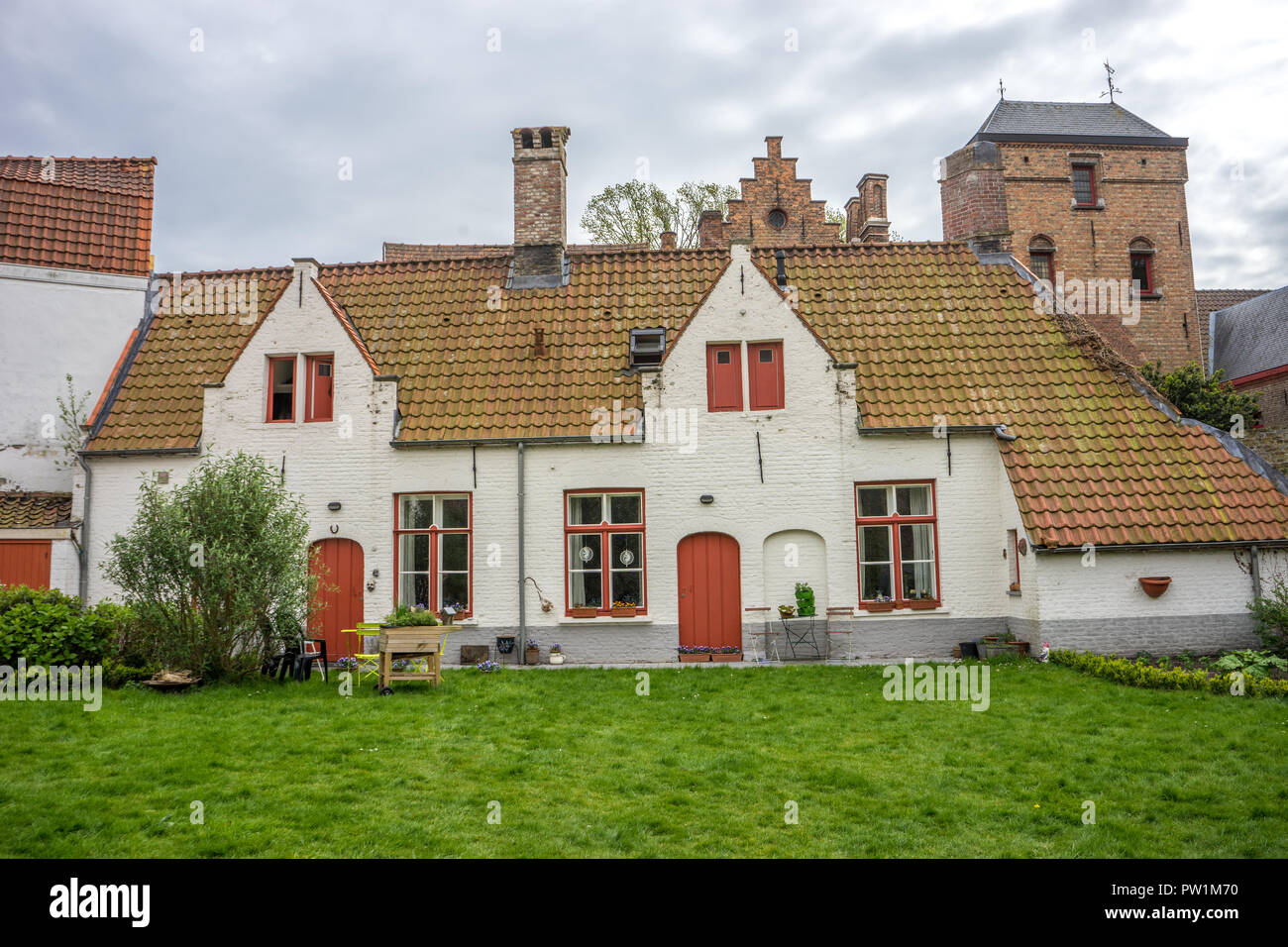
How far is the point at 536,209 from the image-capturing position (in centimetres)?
1827

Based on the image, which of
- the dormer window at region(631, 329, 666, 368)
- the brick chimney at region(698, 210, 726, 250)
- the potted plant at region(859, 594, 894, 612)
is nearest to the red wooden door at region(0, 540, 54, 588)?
the dormer window at region(631, 329, 666, 368)

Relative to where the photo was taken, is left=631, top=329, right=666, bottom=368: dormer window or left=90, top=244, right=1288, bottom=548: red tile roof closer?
left=90, top=244, right=1288, bottom=548: red tile roof

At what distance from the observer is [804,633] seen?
48.4ft

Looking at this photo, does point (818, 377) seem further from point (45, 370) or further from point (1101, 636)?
point (45, 370)

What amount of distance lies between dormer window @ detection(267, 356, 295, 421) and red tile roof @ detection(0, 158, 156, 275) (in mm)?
4912

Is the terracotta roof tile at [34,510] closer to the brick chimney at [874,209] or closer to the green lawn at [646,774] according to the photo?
the green lawn at [646,774]

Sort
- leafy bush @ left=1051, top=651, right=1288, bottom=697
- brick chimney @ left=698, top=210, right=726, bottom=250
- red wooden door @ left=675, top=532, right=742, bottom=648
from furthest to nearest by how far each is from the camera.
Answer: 1. brick chimney @ left=698, top=210, right=726, bottom=250
2. red wooden door @ left=675, top=532, right=742, bottom=648
3. leafy bush @ left=1051, top=651, right=1288, bottom=697

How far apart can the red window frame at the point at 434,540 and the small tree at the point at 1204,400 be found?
16494 millimetres

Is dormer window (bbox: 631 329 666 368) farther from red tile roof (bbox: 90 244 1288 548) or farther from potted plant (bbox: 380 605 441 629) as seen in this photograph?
potted plant (bbox: 380 605 441 629)

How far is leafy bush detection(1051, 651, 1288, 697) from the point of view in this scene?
10805 mm

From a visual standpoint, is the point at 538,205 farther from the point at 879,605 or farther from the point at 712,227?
the point at 712,227

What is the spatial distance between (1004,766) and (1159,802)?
4.20 feet
